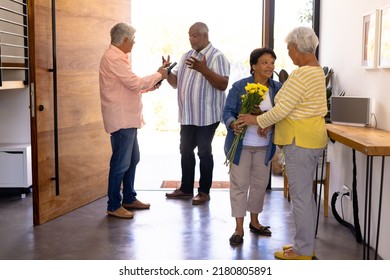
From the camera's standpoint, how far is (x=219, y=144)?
9.38m

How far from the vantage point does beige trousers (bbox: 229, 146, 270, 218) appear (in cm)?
403

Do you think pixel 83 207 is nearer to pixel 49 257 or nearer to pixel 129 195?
pixel 129 195

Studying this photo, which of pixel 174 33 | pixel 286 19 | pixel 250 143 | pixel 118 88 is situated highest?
pixel 174 33

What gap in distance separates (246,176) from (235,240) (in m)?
0.44

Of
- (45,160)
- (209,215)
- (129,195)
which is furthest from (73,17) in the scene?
(209,215)

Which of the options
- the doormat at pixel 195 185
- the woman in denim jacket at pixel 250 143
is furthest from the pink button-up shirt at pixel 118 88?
the doormat at pixel 195 185

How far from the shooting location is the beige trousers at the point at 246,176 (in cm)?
403

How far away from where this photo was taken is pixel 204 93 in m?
5.27

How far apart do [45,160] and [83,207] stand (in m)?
0.74

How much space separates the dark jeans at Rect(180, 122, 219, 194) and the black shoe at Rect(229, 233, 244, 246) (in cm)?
136

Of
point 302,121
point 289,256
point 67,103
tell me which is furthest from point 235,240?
point 67,103

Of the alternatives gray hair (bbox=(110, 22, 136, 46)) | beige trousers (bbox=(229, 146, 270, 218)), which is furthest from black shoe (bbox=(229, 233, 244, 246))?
gray hair (bbox=(110, 22, 136, 46))

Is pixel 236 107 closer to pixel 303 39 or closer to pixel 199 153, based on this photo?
pixel 303 39

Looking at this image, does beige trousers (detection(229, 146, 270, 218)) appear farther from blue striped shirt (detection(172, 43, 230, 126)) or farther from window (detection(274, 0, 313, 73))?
window (detection(274, 0, 313, 73))
